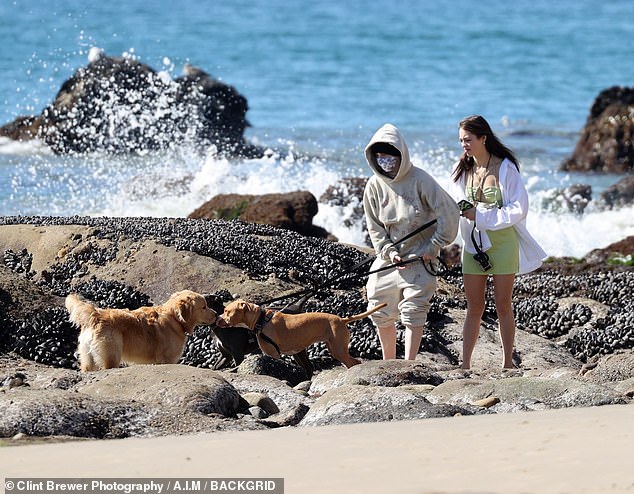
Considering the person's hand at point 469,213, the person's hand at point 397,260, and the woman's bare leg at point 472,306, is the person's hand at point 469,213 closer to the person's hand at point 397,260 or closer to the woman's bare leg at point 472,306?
the woman's bare leg at point 472,306

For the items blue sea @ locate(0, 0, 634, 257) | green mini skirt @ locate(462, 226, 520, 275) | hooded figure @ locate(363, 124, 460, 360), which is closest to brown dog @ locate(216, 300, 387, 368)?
hooded figure @ locate(363, 124, 460, 360)

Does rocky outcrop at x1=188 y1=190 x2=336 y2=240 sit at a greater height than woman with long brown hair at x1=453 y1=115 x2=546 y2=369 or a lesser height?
lesser

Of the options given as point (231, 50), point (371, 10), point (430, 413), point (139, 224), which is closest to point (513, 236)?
point (430, 413)

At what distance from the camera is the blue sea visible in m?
26.1

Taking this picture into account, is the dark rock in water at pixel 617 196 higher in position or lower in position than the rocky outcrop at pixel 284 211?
lower

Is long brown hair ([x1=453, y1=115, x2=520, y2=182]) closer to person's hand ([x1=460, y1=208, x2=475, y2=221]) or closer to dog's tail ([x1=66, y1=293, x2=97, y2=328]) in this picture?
person's hand ([x1=460, y1=208, x2=475, y2=221])

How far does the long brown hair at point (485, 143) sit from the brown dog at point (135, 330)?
2.36m

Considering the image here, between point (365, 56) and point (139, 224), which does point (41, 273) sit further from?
point (365, 56)

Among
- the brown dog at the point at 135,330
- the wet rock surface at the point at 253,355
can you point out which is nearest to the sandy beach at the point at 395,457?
the wet rock surface at the point at 253,355

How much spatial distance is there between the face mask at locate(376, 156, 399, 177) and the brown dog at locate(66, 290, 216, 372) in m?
1.81

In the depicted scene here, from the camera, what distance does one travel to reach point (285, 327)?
9.89 m

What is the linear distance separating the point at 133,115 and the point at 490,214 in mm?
23616

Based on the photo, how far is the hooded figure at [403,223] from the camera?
9516mm

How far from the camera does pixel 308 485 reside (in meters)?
5.40
